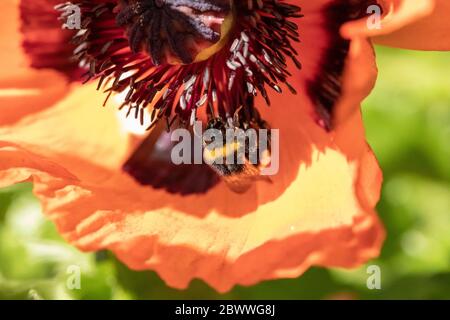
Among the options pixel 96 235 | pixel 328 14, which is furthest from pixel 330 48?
pixel 96 235

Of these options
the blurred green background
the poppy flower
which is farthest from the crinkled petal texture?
the blurred green background

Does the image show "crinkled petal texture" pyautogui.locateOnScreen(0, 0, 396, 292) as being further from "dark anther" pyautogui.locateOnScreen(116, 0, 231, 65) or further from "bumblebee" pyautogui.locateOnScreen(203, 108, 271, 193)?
"dark anther" pyautogui.locateOnScreen(116, 0, 231, 65)

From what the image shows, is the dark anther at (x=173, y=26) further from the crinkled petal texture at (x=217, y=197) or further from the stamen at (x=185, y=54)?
the crinkled petal texture at (x=217, y=197)

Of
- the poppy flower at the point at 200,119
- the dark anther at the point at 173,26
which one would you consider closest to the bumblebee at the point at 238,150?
the poppy flower at the point at 200,119

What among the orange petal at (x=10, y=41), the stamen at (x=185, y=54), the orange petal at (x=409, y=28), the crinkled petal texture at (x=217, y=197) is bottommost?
the crinkled petal texture at (x=217, y=197)

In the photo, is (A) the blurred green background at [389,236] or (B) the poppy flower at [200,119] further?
(A) the blurred green background at [389,236]

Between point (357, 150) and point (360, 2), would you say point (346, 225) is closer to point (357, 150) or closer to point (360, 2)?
point (357, 150)
